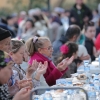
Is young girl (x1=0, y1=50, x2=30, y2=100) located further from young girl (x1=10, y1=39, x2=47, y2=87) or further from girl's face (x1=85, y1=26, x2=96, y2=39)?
girl's face (x1=85, y1=26, x2=96, y2=39)

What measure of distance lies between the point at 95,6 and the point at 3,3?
4.29 meters

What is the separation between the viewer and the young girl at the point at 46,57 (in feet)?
26.1

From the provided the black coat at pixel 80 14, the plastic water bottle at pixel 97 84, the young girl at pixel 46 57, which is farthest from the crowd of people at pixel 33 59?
the black coat at pixel 80 14

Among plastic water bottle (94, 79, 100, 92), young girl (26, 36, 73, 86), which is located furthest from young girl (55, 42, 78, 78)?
plastic water bottle (94, 79, 100, 92)

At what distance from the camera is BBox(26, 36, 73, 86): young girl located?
7953mm

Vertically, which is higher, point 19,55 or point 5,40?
point 5,40

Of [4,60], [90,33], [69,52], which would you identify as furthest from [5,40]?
[90,33]

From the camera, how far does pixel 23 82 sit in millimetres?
6000

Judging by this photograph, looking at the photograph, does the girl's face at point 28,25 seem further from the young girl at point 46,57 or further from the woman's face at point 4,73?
the woman's face at point 4,73

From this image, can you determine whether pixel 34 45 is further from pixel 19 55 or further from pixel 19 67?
pixel 19 67

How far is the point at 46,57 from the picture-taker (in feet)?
26.4

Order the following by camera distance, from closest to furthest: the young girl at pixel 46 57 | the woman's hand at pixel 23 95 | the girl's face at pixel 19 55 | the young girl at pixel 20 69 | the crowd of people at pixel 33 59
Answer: the woman's hand at pixel 23 95, the crowd of people at pixel 33 59, the young girl at pixel 20 69, the girl's face at pixel 19 55, the young girl at pixel 46 57

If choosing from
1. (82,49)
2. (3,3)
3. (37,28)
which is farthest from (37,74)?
(3,3)

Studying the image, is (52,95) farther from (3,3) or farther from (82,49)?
(3,3)
